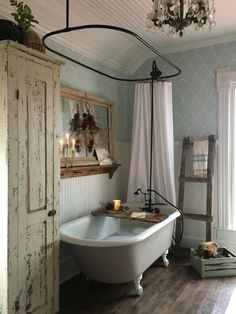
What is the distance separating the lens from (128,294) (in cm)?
292

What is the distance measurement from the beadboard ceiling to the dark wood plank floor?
A: 266 centimetres

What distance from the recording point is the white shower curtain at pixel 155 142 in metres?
3.90

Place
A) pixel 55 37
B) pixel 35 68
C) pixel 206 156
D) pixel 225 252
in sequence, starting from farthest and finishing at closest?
pixel 206 156, pixel 225 252, pixel 55 37, pixel 35 68

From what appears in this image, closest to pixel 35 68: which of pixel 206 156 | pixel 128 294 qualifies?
pixel 128 294

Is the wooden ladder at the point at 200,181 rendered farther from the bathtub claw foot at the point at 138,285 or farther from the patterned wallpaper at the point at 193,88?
the bathtub claw foot at the point at 138,285

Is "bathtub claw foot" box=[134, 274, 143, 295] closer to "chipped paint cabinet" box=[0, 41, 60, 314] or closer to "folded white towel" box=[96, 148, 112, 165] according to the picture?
"chipped paint cabinet" box=[0, 41, 60, 314]

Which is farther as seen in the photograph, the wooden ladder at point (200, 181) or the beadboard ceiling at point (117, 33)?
the wooden ladder at point (200, 181)

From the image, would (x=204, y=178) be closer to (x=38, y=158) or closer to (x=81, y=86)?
(x=81, y=86)

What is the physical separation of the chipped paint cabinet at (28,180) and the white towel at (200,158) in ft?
7.03

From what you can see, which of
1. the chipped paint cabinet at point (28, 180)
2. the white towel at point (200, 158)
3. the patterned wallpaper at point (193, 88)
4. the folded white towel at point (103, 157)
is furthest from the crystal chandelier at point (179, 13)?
the white towel at point (200, 158)

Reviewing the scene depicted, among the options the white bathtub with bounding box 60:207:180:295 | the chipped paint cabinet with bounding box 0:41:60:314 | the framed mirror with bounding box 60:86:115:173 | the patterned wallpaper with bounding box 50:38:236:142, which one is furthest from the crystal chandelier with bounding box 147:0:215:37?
the patterned wallpaper with bounding box 50:38:236:142

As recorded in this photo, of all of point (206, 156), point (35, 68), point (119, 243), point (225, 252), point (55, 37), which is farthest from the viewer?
point (206, 156)

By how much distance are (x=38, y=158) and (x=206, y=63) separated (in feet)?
9.40

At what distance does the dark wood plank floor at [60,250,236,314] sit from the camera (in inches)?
105
